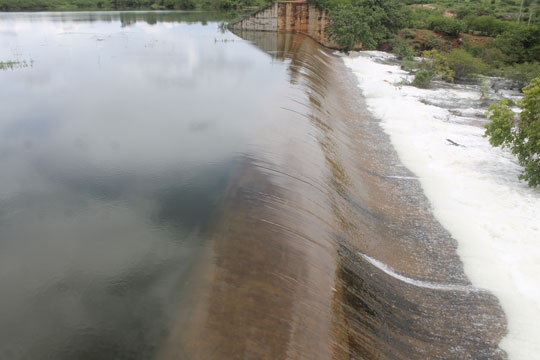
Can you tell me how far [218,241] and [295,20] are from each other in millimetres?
30220

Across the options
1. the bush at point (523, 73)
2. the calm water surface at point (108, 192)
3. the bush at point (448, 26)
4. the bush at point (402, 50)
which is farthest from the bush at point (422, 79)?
the bush at point (448, 26)

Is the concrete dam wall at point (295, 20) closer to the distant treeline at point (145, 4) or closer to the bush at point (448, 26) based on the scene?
the bush at point (448, 26)

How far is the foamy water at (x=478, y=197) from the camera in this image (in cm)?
567

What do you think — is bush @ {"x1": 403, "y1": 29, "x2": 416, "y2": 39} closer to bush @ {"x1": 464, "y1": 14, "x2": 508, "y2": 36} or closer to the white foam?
bush @ {"x1": 464, "y1": 14, "x2": 508, "y2": 36}

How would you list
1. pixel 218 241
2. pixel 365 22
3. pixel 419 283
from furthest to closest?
pixel 365 22 < pixel 419 283 < pixel 218 241

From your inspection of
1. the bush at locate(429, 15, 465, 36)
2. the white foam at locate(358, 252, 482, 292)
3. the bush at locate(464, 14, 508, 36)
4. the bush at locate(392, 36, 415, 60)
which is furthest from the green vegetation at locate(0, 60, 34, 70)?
the bush at locate(464, 14, 508, 36)

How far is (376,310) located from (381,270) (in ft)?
3.30

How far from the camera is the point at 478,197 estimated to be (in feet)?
27.7

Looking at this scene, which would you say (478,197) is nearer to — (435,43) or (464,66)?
(464,66)

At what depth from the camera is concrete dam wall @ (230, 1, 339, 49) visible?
100ft

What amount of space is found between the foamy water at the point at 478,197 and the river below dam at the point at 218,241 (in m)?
0.32

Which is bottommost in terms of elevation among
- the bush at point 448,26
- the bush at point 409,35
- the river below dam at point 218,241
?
the river below dam at point 218,241

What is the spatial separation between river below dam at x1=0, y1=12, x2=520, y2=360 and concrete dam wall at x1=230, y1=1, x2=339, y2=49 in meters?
21.3

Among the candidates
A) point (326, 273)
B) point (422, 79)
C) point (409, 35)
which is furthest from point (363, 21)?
point (326, 273)
